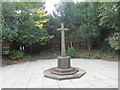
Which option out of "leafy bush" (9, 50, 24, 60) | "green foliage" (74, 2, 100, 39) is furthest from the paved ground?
"green foliage" (74, 2, 100, 39)

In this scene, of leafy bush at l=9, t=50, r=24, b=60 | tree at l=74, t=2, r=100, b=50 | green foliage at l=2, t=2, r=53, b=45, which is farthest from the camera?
tree at l=74, t=2, r=100, b=50

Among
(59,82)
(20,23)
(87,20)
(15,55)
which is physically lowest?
(59,82)

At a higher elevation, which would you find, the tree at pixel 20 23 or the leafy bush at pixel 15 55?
the tree at pixel 20 23

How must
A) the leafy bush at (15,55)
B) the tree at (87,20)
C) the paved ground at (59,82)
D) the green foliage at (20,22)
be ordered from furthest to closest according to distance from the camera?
the tree at (87,20) → the leafy bush at (15,55) → the green foliage at (20,22) → the paved ground at (59,82)

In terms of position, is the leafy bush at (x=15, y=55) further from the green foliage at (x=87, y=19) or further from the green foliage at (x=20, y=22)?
the green foliage at (x=87, y=19)

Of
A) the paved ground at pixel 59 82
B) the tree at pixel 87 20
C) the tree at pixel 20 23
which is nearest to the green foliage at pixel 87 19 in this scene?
the tree at pixel 87 20

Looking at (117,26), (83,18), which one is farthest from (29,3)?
(117,26)

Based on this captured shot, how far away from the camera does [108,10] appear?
5.95m

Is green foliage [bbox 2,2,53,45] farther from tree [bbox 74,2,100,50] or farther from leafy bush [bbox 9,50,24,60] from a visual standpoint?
tree [bbox 74,2,100,50]

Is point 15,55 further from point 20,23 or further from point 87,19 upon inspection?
point 87,19

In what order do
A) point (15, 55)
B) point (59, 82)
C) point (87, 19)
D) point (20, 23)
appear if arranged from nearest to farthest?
1. point (59, 82)
2. point (20, 23)
3. point (15, 55)
4. point (87, 19)

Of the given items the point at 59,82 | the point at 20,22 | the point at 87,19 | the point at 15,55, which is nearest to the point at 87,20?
the point at 87,19

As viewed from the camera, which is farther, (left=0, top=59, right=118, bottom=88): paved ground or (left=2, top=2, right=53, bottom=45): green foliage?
(left=2, top=2, right=53, bottom=45): green foliage

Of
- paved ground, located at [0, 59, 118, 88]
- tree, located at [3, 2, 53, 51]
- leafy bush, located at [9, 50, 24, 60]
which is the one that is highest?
tree, located at [3, 2, 53, 51]
